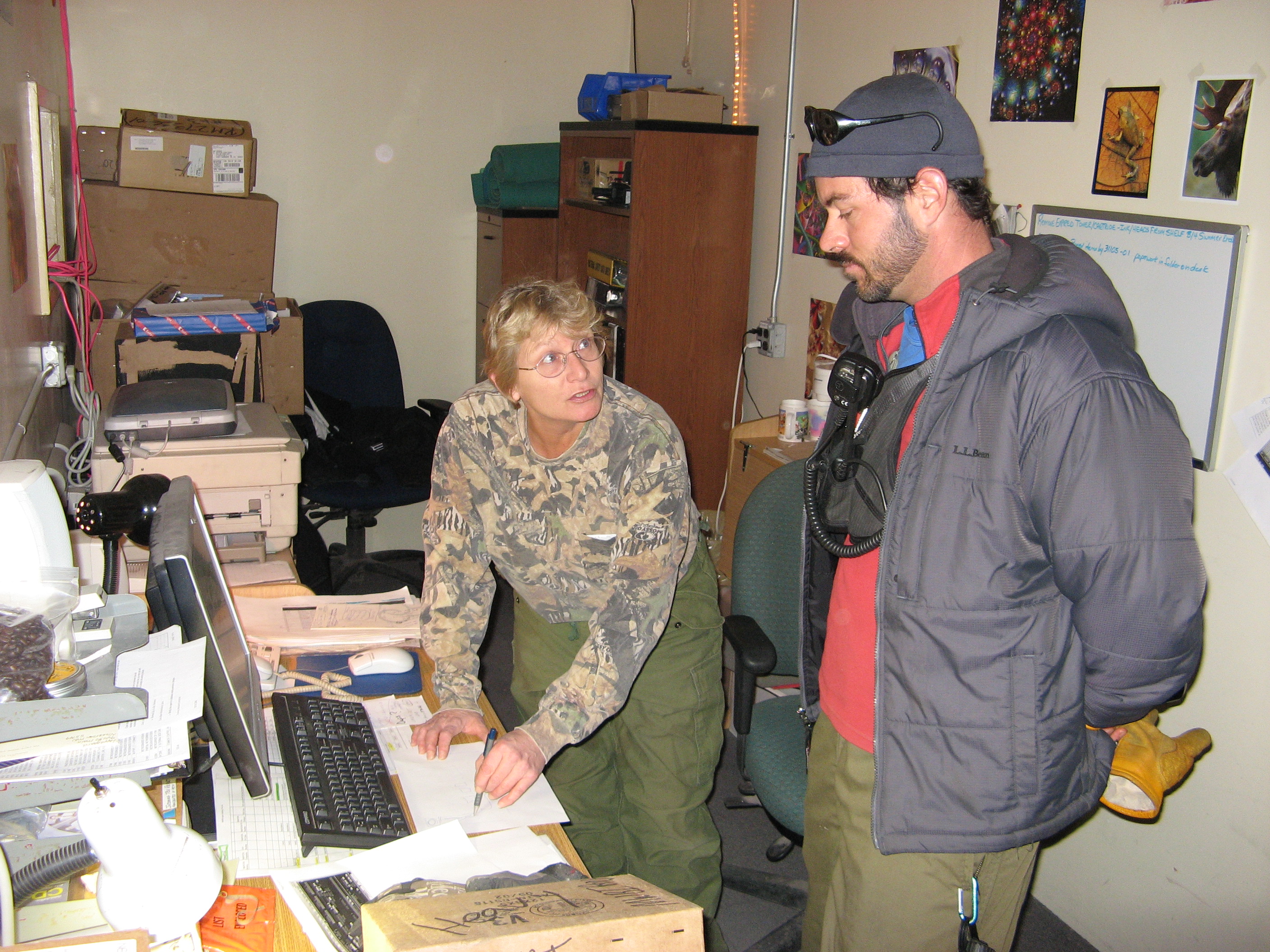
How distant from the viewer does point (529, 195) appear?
4.11 m

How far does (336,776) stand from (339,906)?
10.0 inches

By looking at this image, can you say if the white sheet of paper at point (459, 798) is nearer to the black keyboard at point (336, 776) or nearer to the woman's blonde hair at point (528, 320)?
the black keyboard at point (336, 776)

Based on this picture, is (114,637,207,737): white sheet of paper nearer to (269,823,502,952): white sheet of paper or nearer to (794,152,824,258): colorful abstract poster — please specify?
(269,823,502,952): white sheet of paper

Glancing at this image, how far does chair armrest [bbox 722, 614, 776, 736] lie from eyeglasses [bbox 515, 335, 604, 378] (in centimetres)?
69

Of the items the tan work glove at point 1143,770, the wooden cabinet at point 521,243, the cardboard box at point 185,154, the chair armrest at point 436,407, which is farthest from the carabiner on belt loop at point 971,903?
the cardboard box at point 185,154

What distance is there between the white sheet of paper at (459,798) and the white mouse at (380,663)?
26 centimetres

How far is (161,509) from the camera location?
137 cm

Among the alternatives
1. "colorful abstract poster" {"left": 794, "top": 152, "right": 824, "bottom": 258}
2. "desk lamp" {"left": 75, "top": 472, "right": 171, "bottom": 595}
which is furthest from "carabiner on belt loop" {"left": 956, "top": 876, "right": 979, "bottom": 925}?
"colorful abstract poster" {"left": 794, "top": 152, "right": 824, "bottom": 258}

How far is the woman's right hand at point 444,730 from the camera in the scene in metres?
1.46

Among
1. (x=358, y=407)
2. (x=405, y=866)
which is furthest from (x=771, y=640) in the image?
(x=358, y=407)

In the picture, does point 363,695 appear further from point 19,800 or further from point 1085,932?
point 1085,932

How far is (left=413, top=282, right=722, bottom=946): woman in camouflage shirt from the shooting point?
1535 mm

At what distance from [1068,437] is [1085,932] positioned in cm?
164

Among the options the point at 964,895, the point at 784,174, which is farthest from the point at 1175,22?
the point at 964,895
